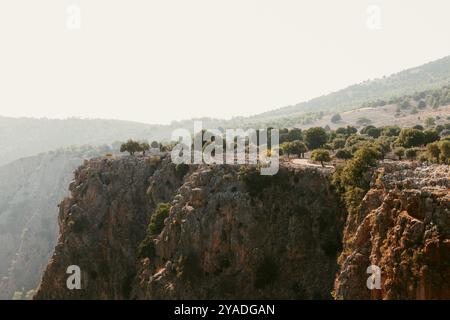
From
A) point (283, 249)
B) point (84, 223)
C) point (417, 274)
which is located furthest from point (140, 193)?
point (417, 274)

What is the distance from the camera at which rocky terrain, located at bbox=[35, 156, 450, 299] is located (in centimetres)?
3958

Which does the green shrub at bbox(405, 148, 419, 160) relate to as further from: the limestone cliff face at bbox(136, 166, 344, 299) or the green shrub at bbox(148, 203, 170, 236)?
the green shrub at bbox(148, 203, 170, 236)

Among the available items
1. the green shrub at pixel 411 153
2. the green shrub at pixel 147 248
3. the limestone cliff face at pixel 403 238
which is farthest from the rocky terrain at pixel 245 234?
the green shrub at pixel 411 153

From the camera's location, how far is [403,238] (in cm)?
3925

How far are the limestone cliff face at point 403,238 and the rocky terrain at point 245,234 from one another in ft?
0.29

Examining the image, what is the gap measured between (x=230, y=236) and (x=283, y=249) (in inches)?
280

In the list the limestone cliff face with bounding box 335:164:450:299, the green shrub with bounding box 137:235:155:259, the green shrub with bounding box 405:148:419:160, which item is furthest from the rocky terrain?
the green shrub with bounding box 405:148:419:160

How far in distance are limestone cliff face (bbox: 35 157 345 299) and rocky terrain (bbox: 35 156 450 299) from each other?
0.45ft

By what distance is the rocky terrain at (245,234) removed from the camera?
3958cm

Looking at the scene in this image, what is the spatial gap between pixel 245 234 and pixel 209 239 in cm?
504

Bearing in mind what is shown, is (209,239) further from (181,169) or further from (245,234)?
(181,169)
